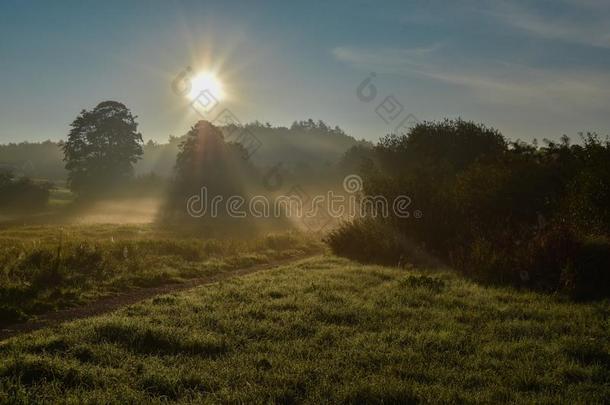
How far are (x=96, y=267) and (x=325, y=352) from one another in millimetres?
12643

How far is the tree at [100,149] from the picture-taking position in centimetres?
7212

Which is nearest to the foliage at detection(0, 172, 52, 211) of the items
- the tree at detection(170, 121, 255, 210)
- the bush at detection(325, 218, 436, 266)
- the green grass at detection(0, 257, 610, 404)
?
the tree at detection(170, 121, 255, 210)

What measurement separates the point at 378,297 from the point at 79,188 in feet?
229

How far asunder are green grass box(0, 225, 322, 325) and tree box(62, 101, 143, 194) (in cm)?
5410

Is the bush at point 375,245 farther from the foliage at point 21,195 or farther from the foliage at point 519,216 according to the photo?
the foliage at point 21,195

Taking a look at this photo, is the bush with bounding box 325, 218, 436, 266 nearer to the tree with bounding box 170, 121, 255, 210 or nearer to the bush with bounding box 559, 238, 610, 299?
the bush with bounding box 559, 238, 610, 299

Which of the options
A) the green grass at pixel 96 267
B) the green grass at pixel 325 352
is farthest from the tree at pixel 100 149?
the green grass at pixel 325 352

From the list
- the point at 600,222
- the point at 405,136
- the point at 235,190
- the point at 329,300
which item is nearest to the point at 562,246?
the point at 600,222

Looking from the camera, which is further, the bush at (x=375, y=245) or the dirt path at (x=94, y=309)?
the bush at (x=375, y=245)

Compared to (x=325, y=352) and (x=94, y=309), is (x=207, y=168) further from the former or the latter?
(x=325, y=352)

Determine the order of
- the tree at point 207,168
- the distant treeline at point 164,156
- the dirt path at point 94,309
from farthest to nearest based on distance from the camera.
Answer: the distant treeline at point 164,156, the tree at point 207,168, the dirt path at point 94,309

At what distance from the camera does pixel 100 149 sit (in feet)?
242

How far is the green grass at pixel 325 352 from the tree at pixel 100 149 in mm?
67082

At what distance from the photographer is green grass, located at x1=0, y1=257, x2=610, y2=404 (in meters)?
6.30
